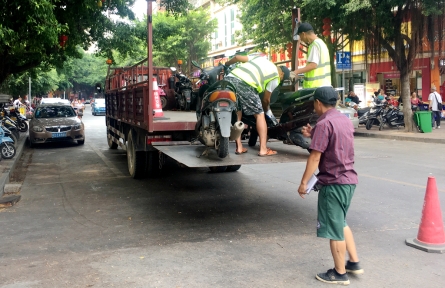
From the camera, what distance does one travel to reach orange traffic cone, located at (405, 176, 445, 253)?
4625mm

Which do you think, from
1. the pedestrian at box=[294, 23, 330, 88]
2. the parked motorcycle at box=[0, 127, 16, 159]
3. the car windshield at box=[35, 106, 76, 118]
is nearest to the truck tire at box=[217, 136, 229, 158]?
the pedestrian at box=[294, 23, 330, 88]

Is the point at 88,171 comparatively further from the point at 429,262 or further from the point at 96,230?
the point at 429,262

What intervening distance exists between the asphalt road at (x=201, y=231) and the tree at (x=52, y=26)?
2.71 metres

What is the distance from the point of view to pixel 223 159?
5.38m

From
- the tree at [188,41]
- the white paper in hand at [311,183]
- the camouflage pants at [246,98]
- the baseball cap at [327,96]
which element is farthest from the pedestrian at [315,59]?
the tree at [188,41]

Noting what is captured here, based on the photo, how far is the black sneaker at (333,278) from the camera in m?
3.82

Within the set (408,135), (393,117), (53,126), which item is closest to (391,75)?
(393,117)

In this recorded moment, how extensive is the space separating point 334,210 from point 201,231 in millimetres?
2068

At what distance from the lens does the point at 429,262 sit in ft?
14.1

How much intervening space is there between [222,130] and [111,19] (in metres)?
13.3

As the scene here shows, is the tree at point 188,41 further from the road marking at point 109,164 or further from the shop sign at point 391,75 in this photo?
the road marking at point 109,164

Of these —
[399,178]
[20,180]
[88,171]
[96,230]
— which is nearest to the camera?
[96,230]

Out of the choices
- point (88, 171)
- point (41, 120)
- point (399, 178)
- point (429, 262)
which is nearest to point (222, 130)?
point (429, 262)

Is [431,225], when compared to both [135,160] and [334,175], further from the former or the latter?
[135,160]
